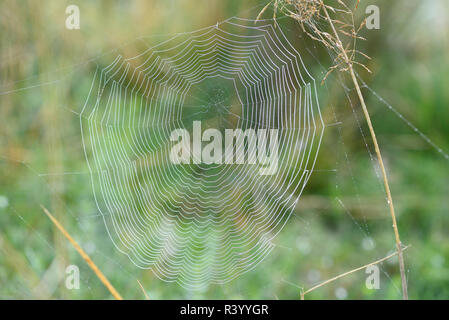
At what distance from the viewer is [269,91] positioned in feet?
8.10

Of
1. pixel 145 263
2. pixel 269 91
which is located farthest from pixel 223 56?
pixel 145 263

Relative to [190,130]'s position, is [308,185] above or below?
below

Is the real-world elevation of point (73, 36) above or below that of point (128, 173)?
above

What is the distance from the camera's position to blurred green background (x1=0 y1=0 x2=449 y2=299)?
2172mm

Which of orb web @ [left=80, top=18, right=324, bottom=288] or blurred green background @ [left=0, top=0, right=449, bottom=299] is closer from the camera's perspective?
blurred green background @ [left=0, top=0, right=449, bottom=299]

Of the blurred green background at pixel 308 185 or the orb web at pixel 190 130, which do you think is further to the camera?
the orb web at pixel 190 130

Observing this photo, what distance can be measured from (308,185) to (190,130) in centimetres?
64

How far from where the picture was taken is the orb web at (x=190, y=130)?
243 cm

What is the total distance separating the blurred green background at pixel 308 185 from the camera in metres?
2.17

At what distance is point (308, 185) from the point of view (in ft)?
9.47

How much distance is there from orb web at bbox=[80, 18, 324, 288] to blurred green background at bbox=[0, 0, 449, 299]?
0.33 ft

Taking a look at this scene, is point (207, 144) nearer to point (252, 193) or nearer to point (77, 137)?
point (252, 193)

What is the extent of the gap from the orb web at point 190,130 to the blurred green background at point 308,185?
0.33 ft

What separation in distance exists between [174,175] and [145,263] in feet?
2.23
